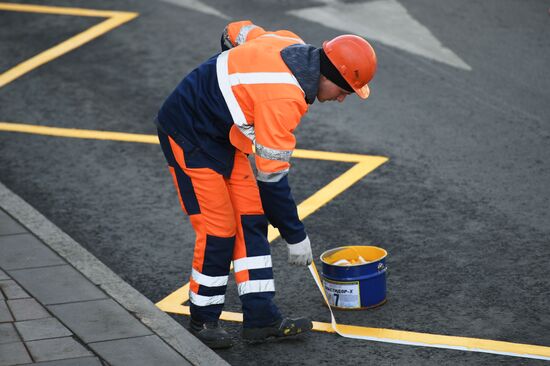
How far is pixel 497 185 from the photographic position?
8375mm

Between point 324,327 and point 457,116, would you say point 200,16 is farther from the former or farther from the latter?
point 324,327

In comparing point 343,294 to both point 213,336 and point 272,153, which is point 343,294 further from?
point 272,153

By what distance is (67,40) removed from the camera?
12312 mm

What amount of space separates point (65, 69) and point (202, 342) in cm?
583

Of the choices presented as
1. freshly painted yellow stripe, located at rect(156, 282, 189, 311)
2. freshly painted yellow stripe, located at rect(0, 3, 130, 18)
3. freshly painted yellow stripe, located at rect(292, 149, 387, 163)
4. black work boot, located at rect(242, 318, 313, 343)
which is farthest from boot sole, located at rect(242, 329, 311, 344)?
freshly painted yellow stripe, located at rect(0, 3, 130, 18)

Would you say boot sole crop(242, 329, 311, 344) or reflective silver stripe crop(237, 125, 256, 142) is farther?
boot sole crop(242, 329, 311, 344)

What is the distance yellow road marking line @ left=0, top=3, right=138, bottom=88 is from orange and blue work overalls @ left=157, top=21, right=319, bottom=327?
5.32m

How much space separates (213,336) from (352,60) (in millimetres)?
1797

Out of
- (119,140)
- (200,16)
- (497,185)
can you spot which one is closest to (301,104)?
(497,185)

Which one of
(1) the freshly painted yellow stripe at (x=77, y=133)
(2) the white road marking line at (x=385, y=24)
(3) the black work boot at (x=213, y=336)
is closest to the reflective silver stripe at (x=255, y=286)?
(3) the black work boot at (x=213, y=336)

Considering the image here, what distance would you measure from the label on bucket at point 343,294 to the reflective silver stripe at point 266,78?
1.36m

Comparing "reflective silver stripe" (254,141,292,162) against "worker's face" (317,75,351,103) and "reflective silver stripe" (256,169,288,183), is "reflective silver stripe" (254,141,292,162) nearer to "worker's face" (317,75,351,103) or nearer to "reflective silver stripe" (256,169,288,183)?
"reflective silver stripe" (256,169,288,183)

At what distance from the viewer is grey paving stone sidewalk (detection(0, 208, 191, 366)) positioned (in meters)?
5.97

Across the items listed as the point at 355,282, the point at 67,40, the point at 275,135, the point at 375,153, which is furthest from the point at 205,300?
the point at 67,40
